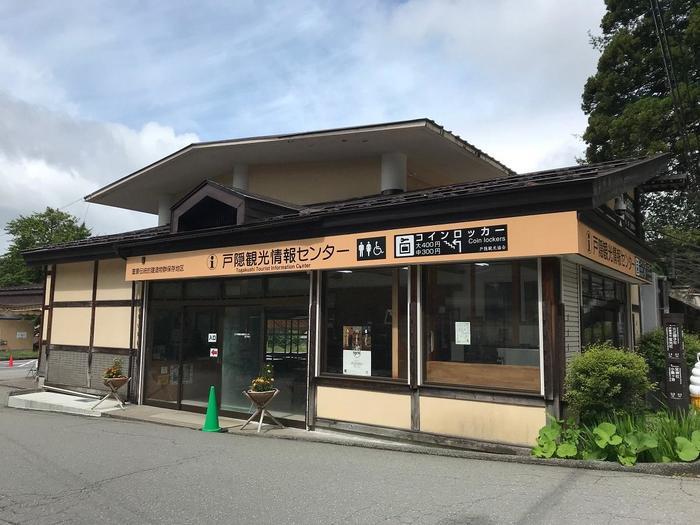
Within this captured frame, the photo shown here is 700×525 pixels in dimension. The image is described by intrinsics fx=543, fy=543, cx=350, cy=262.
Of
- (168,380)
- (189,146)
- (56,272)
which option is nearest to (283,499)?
(168,380)

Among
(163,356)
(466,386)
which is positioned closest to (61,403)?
(163,356)

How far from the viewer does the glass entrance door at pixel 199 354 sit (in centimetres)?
1165

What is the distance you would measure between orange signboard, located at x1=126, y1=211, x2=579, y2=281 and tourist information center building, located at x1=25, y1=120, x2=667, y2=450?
3 cm

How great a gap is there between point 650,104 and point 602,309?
15.0 meters

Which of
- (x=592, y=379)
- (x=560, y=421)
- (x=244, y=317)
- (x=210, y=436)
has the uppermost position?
(x=244, y=317)

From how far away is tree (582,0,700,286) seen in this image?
2058 centimetres

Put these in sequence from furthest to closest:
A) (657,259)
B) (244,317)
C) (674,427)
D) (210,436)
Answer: (657,259)
(244,317)
(210,436)
(674,427)

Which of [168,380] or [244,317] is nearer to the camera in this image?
[244,317]

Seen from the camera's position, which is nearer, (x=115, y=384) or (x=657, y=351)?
(x=657, y=351)

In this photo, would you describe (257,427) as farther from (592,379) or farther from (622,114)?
(622,114)

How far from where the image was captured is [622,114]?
22.5 m

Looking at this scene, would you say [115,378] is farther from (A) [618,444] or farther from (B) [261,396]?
(A) [618,444]

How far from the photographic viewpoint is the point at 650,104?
21141mm

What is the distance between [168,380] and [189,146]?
5.70 metres
